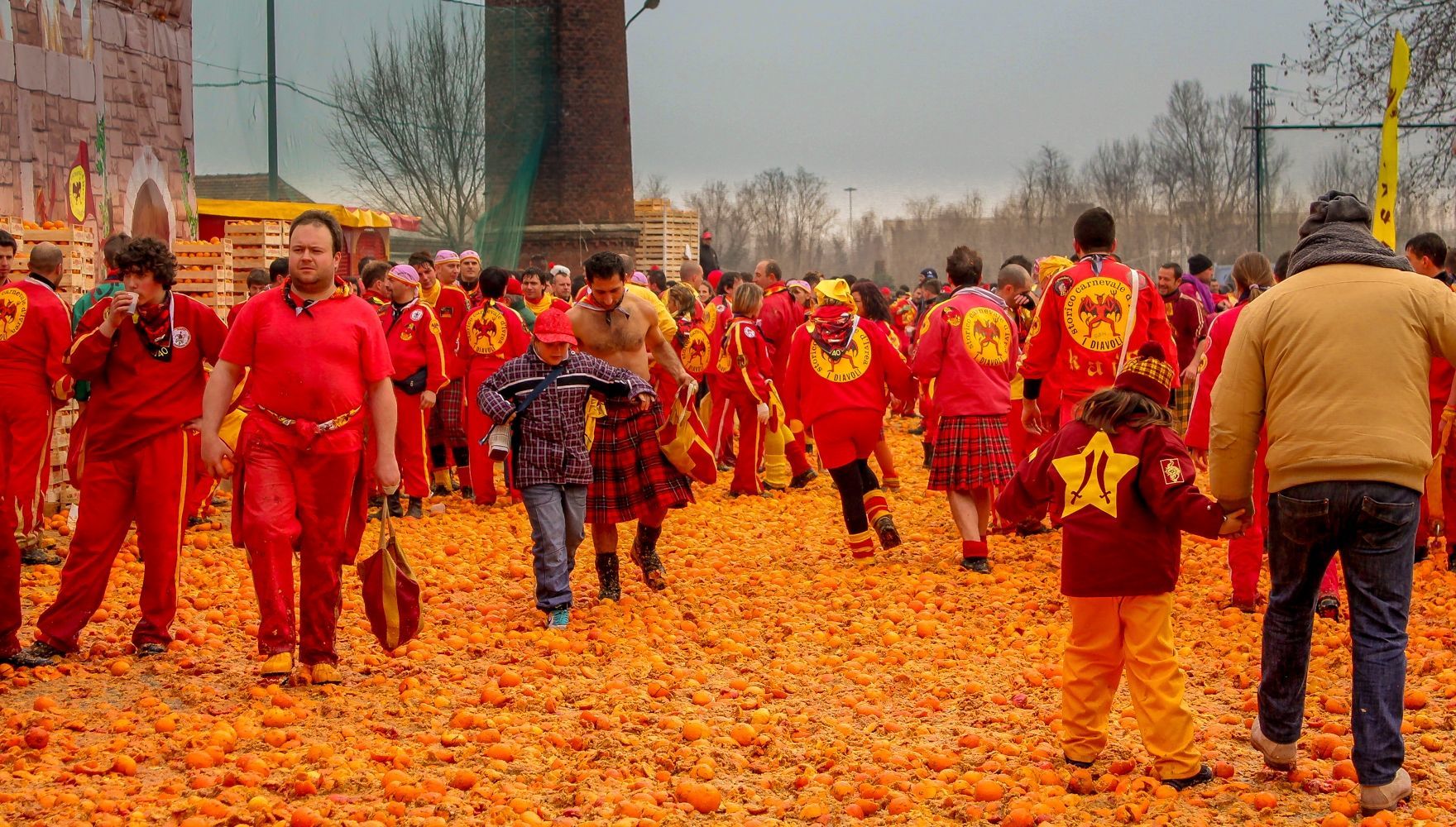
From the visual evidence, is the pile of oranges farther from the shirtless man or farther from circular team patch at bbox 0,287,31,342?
circular team patch at bbox 0,287,31,342

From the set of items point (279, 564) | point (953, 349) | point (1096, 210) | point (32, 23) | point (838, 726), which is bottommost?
point (838, 726)

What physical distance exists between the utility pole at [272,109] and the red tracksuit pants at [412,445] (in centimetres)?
1028

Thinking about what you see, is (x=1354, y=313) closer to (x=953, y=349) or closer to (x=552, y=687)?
(x=552, y=687)

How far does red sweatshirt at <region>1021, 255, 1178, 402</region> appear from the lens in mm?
9125

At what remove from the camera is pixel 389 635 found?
6855 millimetres

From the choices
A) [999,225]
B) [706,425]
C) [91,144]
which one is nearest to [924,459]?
[706,425]

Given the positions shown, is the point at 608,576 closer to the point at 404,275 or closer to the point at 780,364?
the point at 404,275

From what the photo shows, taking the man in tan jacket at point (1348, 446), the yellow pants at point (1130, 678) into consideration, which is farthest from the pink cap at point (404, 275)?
the man in tan jacket at point (1348, 446)

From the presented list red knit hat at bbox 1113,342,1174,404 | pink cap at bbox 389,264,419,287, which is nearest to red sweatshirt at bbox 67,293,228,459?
red knit hat at bbox 1113,342,1174,404

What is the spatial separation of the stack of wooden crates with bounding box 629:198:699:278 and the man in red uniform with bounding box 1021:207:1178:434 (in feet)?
87.1

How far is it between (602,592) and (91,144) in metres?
8.20

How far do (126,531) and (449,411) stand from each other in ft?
21.5

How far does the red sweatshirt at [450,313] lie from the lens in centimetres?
1399

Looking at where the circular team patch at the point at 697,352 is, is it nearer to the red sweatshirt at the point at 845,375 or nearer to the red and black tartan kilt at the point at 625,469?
the red sweatshirt at the point at 845,375
